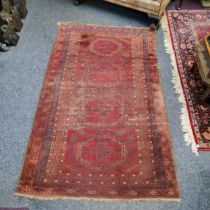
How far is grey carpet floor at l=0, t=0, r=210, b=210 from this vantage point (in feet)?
6.12

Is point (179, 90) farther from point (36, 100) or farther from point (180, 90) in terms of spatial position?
point (36, 100)

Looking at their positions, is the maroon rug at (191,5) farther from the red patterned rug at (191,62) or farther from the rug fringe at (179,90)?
the rug fringe at (179,90)

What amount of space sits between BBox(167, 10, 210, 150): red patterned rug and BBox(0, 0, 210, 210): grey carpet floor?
0.11 meters

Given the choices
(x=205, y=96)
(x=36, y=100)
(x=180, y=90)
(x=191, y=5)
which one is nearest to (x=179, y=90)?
(x=180, y=90)

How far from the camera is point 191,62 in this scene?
270cm

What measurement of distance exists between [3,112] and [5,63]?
577mm

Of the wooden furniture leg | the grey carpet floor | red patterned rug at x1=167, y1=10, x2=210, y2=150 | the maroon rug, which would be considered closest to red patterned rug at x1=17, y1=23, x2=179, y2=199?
the grey carpet floor

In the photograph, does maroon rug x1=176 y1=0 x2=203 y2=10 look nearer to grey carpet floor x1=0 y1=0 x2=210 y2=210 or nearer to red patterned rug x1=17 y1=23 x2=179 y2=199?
grey carpet floor x1=0 y1=0 x2=210 y2=210

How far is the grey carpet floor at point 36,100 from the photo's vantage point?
1.87m

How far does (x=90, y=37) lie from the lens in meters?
2.88

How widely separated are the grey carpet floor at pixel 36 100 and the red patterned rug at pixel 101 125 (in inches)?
2.5

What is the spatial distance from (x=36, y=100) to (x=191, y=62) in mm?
1468

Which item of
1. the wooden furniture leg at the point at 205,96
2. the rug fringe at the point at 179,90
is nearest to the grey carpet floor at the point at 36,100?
the rug fringe at the point at 179,90

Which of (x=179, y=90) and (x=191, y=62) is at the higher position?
(x=191, y=62)
